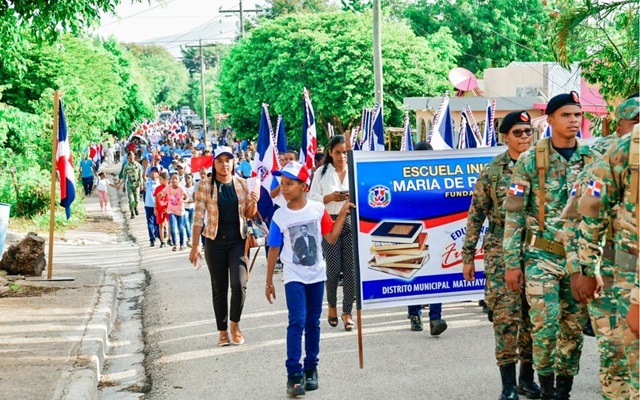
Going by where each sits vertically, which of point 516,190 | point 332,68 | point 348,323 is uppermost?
point 332,68

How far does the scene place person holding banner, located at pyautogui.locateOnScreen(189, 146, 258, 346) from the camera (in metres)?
9.67

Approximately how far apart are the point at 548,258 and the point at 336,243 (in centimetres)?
382

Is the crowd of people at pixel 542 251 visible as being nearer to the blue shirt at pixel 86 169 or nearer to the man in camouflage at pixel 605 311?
the man in camouflage at pixel 605 311

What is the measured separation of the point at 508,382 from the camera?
7148mm

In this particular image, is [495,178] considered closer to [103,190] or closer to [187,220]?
[187,220]

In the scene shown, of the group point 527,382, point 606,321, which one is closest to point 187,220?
point 527,382

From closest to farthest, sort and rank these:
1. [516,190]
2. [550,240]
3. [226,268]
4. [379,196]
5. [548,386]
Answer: [550,240] → [516,190] → [548,386] → [379,196] → [226,268]

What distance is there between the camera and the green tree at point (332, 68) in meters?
35.6

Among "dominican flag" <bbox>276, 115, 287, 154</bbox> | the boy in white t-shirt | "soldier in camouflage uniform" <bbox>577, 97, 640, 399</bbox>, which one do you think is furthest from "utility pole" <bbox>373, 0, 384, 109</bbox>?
"soldier in camouflage uniform" <bbox>577, 97, 640, 399</bbox>

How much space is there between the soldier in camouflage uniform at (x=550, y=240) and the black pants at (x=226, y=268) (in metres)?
3.47

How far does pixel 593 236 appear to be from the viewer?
509 centimetres

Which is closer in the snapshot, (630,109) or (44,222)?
(630,109)

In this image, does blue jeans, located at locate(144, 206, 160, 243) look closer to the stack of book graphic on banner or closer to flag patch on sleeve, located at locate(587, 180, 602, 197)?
the stack of book graphic on banner

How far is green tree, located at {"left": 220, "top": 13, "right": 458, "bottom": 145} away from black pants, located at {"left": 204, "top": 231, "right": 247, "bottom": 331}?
2566 centimetres
